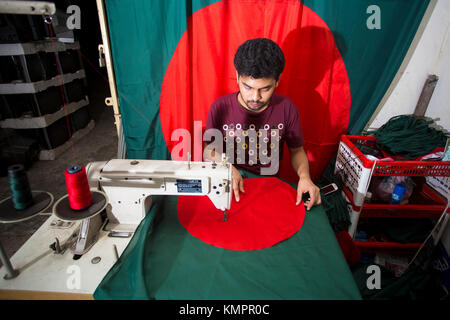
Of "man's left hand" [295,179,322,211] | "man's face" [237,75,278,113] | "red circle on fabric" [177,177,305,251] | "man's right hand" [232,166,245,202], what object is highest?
"man's face" [237,75,278,113]

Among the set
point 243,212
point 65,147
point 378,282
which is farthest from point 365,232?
point 65,147

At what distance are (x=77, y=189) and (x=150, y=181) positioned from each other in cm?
29

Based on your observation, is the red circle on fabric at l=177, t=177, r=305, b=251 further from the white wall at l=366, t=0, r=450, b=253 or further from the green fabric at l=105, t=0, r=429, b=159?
the white wall at l=366, t=0, r=450, b=253

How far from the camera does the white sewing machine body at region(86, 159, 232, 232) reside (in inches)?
40.8

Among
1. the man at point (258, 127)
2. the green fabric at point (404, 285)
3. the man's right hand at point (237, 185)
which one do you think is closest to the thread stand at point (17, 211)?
the man's right hand at point (237, 185)

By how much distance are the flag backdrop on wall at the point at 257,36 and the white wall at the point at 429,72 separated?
0.44ft

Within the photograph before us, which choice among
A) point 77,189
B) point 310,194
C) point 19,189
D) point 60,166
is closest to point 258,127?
point 310,194

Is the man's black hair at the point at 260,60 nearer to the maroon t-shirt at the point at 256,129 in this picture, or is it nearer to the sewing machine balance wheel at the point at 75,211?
the maroon t-shirt at the point at 256,129

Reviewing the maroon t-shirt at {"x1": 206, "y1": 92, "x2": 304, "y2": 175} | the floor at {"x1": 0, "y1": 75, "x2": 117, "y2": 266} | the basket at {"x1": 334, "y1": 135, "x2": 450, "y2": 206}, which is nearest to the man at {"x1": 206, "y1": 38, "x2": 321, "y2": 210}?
the maroon t-shirt at {"x1": 206, "y1": 92, "x2": 304, "y2": 175}

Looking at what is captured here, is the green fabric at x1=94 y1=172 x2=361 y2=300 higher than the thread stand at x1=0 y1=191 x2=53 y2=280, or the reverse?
the thread stand at x1=0 y1=191 x2=53 y2=280

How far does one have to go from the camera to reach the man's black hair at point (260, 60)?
49.2 inches

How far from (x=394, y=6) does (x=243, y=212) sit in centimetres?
163

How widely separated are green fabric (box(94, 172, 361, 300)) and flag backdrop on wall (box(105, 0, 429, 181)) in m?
1.13

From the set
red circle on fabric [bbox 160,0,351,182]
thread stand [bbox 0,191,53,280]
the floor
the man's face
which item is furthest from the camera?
the floor
